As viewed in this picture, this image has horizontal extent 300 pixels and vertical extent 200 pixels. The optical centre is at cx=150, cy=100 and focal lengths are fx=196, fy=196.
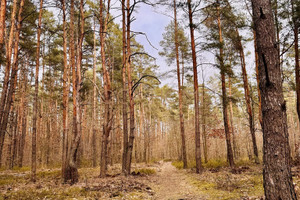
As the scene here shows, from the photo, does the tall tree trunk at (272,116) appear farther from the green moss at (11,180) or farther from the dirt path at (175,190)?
the green moss at (11,180)

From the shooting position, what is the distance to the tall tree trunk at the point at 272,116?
297cm

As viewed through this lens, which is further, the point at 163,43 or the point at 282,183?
the point at 163,43

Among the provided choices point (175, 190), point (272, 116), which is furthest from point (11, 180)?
point (272, 116)

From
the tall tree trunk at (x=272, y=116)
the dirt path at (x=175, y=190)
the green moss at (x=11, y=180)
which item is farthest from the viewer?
the green moss at (x=11, y=180)

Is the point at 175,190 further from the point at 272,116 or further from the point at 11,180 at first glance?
the point at 11,180

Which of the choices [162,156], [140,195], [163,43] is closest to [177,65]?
[163,43]

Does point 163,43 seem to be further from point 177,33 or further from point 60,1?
point 60,1

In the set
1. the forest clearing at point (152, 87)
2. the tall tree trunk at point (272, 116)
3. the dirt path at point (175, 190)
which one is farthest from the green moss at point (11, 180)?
the tall tree trunk at point (272, 116)

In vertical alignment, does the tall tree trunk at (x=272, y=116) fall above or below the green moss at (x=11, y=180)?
above

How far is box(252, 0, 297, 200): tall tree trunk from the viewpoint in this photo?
297cm

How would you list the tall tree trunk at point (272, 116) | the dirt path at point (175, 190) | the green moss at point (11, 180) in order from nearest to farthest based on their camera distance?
the tall tree trunk at point (272, 116) < the dirt path at point (175, 190) < the green moss at point (11, 180)

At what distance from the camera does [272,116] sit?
3121 millimetres

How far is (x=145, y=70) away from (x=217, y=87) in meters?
10.8

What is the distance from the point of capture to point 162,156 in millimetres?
41188
